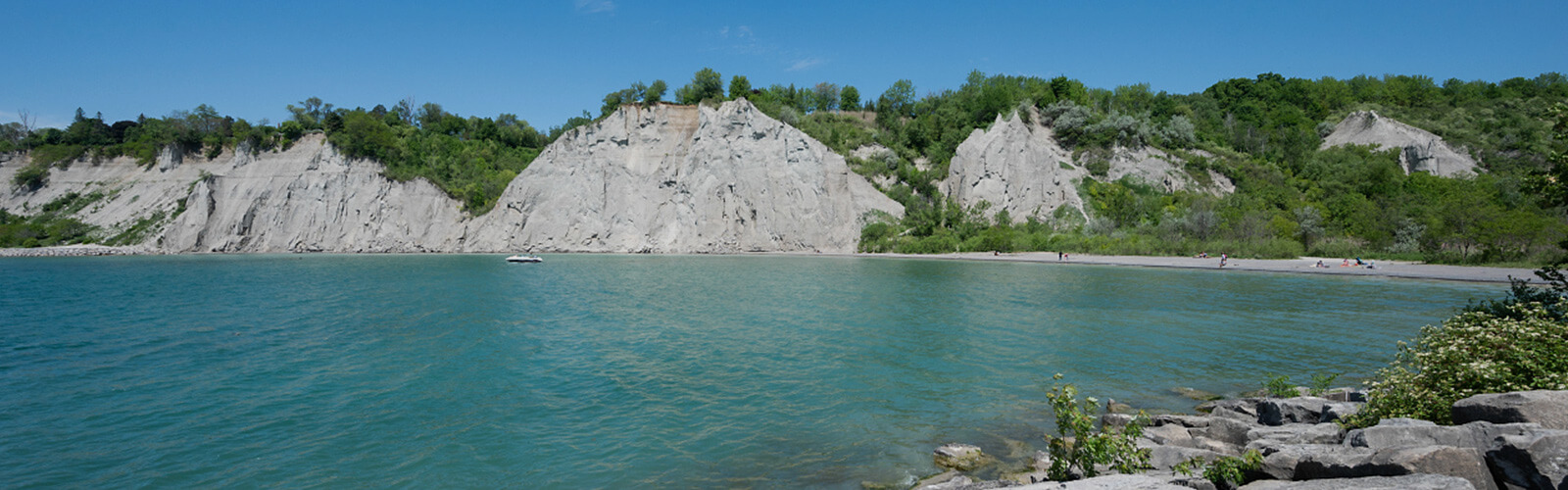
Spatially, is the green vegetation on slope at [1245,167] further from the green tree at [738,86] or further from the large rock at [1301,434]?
the large rock at [1301,434]

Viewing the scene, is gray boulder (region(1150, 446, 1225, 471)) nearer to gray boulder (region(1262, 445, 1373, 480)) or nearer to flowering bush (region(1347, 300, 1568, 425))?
gray boulder (region(1262, 445, 1373, 480))

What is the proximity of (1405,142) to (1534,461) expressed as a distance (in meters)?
84.2

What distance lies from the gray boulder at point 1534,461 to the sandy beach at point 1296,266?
114ft

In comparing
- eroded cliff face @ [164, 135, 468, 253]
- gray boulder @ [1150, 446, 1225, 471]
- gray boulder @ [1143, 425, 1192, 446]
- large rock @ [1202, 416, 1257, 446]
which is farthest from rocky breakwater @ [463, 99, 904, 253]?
gray boulder @ [1150, 446, 1225, 471]

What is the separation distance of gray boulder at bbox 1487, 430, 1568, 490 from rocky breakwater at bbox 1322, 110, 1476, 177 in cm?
7755

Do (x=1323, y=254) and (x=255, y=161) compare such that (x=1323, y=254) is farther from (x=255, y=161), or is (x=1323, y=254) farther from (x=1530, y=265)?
(x=255, y=161)

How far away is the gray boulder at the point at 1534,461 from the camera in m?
4.41

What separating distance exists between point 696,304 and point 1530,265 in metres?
42.9

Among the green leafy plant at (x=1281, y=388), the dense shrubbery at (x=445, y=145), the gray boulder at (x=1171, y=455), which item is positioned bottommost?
the green leafy plant at (x=1281, y=388)

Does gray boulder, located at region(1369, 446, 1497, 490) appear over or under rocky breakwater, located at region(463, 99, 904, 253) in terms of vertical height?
under

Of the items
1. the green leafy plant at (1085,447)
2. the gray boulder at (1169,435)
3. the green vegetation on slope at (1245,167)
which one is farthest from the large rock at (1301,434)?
the green vegetation on slope at (1245,167)

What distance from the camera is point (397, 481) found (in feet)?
→ 26.4

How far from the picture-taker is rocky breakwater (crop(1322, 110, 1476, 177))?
204ft

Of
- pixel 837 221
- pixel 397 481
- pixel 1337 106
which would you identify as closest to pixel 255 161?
pixel 837 221
